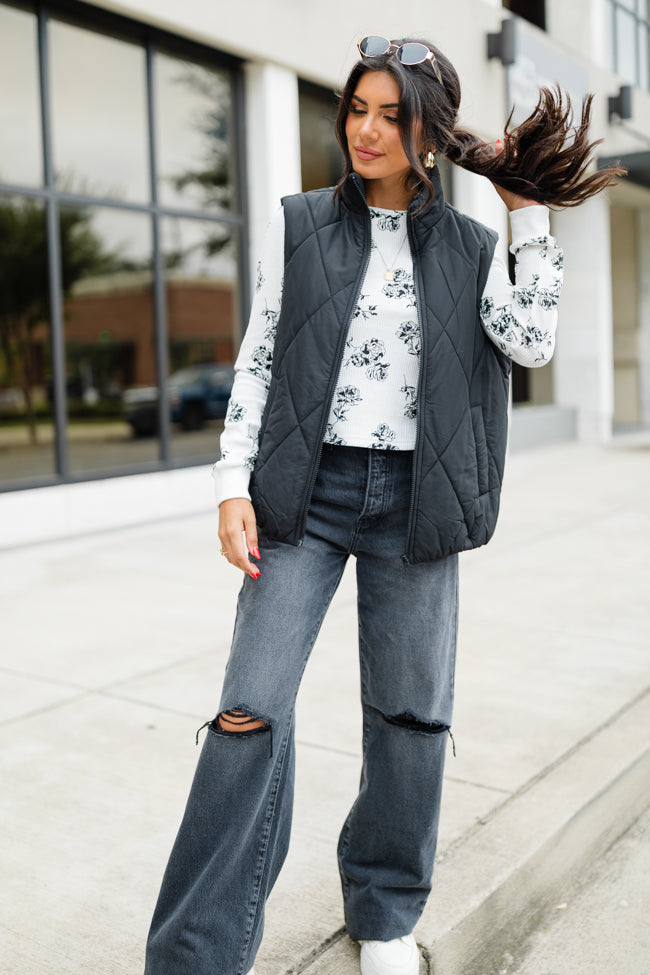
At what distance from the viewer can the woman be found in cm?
191

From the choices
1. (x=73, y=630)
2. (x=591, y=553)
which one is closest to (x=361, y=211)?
(x=73, y=630)

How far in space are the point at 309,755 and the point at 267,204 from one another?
23.3ft

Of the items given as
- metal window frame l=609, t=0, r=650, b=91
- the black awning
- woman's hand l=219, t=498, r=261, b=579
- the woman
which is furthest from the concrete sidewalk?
metal window frame l=609, t=0, r=650, b=91

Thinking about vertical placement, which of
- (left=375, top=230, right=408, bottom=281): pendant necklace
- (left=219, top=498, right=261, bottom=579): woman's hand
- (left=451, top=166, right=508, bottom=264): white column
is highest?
(left=451, top=166, right=508, bottom=264): white column

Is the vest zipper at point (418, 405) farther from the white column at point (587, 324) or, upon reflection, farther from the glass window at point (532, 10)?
the glass window at point (532, 10)

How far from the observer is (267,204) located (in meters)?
9.54

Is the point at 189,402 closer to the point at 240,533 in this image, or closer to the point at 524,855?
the point at 524,855

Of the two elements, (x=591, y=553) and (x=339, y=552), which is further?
(x=591, y=553)

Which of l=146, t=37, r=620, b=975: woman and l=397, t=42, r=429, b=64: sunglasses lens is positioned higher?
l=397, t=42, r=429, b=64: sunglasses lens

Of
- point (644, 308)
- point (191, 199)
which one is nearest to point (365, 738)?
point (191, 199)

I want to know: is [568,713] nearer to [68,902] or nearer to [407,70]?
[68,902]

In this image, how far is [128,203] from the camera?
8.80 meters

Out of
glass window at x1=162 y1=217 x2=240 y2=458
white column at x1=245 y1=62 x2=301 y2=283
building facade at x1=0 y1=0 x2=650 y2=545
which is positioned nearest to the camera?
building facade at x1=0 y1=0 x2=650 y2=545

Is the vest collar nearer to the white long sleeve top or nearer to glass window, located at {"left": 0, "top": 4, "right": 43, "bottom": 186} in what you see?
the white long sleeve top
